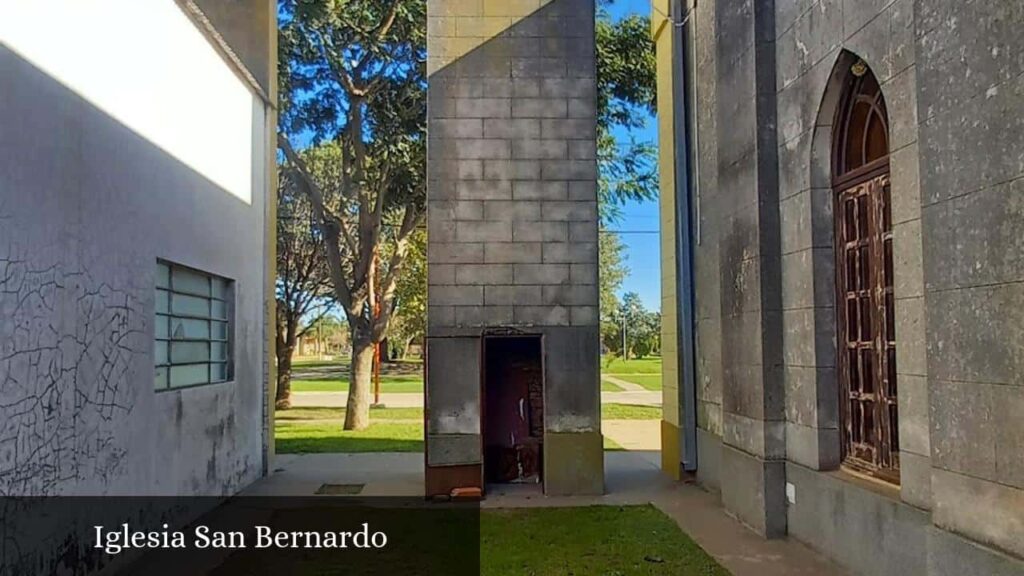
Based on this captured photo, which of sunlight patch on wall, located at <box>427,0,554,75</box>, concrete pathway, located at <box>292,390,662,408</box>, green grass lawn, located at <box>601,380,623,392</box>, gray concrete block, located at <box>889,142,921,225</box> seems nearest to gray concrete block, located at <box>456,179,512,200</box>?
sunlight patch on wall, located at <box>427,0,554,75</box>

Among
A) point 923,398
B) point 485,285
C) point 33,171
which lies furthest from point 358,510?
point 923,398

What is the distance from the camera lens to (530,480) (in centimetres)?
1074

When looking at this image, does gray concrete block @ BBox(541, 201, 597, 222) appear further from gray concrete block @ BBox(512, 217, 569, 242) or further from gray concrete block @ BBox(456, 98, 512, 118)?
gray concrete block @ BBox(456, 98, 512, 118)

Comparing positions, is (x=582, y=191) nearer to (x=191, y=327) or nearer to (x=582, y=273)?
(x=582, y=273)

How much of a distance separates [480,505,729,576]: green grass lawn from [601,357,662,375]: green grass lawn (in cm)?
3783

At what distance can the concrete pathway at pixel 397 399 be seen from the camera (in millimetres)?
24078

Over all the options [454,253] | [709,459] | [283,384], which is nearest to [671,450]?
[709,459]

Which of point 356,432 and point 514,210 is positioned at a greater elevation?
point 514,210

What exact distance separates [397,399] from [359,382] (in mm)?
9021

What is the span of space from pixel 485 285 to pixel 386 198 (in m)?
7.33

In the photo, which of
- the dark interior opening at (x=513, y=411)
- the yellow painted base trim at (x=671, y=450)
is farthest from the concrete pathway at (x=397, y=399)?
the dark interior opening at (x=513, y=411)

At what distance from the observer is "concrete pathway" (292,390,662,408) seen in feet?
79.0

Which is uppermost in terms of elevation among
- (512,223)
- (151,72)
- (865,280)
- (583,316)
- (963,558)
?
(151,72)

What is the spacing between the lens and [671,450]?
11484 millimetres
